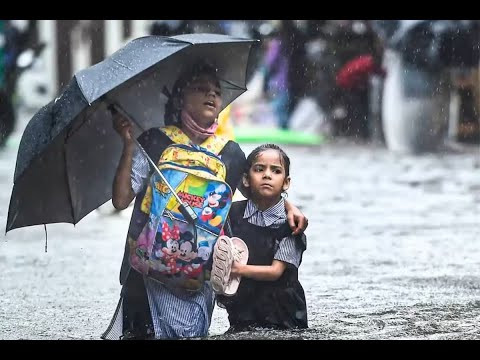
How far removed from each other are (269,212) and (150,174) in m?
0.51

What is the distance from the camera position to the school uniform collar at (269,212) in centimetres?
451

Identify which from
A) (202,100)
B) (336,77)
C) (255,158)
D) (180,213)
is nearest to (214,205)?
(180,213)

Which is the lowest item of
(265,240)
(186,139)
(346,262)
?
Answer: (346,262)

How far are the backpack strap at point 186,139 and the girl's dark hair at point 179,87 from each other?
0.04 meters

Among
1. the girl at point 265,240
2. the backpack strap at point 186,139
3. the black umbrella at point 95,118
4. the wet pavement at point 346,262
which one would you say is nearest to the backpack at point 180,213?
the backpack strap at point 186,139

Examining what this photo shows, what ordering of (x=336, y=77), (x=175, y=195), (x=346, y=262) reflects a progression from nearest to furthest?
(x=175, y=195) < (x=346, y=262) < (x=336, y=77)

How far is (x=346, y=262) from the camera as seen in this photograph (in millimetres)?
6184

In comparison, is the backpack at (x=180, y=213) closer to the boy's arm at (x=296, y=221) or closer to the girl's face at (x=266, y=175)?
the girl's face at (x=266, y=175)

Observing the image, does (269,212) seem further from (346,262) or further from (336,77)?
(336,77)

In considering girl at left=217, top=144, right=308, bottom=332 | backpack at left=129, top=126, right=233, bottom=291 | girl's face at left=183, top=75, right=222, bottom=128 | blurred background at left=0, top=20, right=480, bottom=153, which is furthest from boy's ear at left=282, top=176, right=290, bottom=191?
blurred background at left=0, top=20, right=480, bottom=153

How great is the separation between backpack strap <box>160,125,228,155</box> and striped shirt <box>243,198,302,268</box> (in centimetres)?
26

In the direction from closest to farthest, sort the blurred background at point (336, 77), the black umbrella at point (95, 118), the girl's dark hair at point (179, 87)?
the black umbrella at point (95, 118) → the girl's dark hair at point (179, 87) → the blurred background at point (336, 77)
